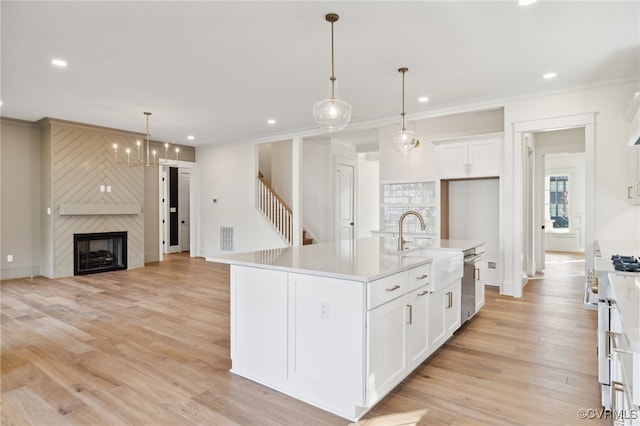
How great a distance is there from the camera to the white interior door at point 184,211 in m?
10.5

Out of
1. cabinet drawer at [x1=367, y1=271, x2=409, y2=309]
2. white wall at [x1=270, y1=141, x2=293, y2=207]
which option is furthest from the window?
cabinet drawer at [x1=367, y1=271, x2=409, y2=309]

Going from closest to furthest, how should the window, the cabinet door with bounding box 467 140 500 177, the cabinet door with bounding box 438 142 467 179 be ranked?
the cabinet door with bounding box 467 140 500 177
the cabinet door with bounding box 438 142 467 179
the window

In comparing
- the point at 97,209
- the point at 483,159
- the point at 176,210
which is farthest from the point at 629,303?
the point at 176,210

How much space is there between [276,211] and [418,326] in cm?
553

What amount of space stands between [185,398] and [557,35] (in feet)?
13.9

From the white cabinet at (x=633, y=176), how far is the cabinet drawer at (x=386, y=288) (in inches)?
137

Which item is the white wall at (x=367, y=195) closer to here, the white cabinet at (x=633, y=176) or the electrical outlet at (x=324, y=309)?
the white cabinet at (x=633, y=176)

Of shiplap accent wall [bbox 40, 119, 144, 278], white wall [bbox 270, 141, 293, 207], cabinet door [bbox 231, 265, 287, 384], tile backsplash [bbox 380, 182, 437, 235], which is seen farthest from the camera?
white wall [bbox 270, 141, 293, 207]

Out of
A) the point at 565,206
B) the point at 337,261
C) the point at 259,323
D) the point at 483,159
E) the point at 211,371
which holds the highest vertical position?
the point at 483,159

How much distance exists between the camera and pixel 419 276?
259cm

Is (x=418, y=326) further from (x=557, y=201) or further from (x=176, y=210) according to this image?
(x=557, y=201)

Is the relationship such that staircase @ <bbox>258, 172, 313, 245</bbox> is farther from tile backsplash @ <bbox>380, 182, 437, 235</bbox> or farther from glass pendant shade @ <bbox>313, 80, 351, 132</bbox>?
glass pendant shade @ <bbox>313, 80, 351, 132</bbox>

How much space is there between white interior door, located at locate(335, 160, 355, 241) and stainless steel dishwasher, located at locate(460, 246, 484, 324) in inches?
184

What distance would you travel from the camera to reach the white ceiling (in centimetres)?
287
